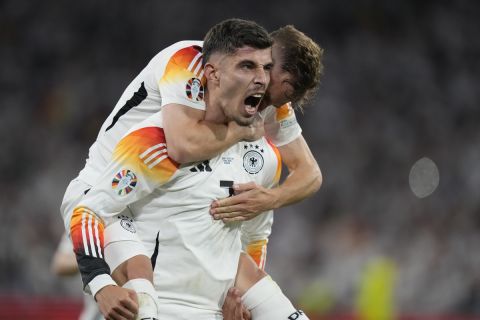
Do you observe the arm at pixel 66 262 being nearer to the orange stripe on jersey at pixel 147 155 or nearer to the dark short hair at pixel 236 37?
the orange stripe on jersey at pixel 147 155

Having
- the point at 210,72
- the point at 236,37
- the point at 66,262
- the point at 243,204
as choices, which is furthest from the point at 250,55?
the point at 66,262

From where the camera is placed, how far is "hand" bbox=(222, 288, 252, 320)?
3552 millimetres

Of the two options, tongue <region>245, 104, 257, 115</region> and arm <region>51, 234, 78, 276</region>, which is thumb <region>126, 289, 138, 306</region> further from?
arm <region>51, 234, 78, 276</region>

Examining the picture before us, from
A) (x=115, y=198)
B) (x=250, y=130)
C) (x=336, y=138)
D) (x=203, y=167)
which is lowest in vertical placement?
(x=115, y=198)

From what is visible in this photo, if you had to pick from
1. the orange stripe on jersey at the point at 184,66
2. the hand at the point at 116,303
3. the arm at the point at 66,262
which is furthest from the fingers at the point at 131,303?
the arm at the point at 66,262

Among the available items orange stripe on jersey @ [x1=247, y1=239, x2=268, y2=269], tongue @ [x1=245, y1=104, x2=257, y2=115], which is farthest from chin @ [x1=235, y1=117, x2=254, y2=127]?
orange stripe on jersey @ [x1=247, y1=239, x2=268, y2=269]

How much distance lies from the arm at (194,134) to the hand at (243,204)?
0.20m

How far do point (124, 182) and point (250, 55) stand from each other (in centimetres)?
70

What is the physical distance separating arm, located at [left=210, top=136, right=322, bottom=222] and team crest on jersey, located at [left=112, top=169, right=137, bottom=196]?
1.24 ft

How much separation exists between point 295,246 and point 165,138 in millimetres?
6588

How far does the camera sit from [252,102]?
3.54 meters

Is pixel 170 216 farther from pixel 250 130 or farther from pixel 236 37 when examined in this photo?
pixel 236 37

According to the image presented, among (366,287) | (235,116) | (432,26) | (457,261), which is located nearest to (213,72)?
(235,116)

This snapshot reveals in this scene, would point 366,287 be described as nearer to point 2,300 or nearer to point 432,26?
point 2,300
